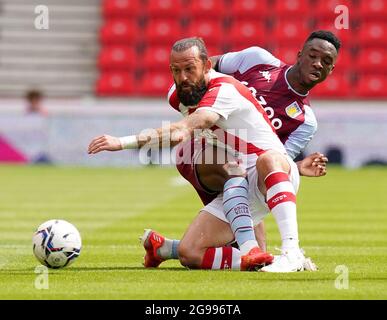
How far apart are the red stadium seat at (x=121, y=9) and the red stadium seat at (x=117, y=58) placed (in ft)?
2.80

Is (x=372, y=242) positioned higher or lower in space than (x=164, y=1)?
lower

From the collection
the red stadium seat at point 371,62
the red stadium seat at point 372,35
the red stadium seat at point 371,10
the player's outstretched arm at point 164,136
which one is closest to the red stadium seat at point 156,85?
the red stadium seat at point 371,62

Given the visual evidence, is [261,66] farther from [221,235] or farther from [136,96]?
[136,96]

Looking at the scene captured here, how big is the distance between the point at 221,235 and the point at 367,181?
462 inches

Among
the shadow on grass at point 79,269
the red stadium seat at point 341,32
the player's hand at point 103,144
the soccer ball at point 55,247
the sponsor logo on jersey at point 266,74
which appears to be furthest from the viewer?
the red stadium seat at point 341,32

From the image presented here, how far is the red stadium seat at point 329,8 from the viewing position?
25766 mm

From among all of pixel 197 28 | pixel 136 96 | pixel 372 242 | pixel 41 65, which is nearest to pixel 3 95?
pixel 41 65

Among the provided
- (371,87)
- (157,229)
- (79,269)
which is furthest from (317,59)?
(371,87)

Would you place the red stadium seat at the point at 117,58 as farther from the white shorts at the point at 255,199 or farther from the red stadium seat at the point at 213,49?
the white shorts at the point at 255,199

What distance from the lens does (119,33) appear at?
26625mm

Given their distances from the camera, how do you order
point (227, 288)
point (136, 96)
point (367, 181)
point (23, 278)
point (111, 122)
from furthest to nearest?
point (136, 96) → point (111, 122) → point (367, 181) → point (23, 278) → point (227, 288)

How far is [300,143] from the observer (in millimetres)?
8711

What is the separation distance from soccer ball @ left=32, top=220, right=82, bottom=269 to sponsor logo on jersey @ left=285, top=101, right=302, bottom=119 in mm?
2039

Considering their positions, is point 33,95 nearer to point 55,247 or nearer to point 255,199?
point 55,247
